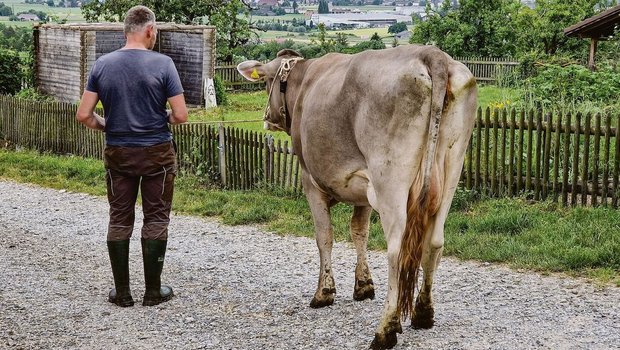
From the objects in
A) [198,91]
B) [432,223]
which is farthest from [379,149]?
[198,91]

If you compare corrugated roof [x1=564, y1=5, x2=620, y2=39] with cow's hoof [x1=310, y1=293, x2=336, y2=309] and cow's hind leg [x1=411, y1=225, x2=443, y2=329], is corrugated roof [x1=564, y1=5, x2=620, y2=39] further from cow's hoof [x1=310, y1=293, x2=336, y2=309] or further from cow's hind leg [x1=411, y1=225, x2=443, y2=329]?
cow's hind leg [x1=411, y1=225, x2=443, y2=329]

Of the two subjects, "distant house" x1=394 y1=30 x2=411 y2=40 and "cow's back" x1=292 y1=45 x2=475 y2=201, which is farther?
"distant house" x1=394 y1=30 x2=411 y2=40

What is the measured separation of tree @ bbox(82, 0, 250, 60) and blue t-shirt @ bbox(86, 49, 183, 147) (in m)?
30.5

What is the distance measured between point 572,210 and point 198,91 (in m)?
18.9

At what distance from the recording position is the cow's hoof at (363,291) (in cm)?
728

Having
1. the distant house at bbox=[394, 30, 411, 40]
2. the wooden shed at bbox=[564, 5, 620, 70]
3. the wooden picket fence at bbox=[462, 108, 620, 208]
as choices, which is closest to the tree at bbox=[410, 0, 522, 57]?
the wooden shed at bbox=[564, 5, 620, 70]

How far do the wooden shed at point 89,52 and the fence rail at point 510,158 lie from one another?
35.3 ft

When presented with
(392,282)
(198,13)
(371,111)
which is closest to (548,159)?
(371,111)

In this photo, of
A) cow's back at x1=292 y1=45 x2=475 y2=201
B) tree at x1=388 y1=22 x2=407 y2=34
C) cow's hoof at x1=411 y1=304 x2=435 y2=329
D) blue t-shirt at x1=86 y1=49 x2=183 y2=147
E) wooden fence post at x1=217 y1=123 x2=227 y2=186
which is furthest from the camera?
tree at x1=388 y1=22 x2=407 y2=34

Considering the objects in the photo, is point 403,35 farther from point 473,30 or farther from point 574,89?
point 574,89

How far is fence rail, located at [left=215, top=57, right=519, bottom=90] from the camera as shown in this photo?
3412 cm

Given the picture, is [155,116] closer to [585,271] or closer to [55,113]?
[585,271]

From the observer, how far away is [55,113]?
17891 mm

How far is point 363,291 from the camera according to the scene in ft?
23.9
